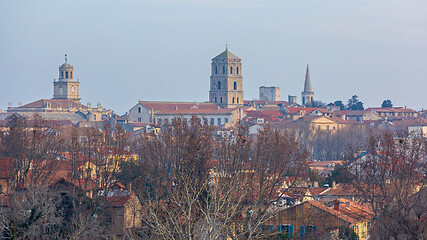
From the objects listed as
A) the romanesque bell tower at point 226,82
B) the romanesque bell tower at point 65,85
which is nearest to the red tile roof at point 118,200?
the romanesque bell tower at point 226,82

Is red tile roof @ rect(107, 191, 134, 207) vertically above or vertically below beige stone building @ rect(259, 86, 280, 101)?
below

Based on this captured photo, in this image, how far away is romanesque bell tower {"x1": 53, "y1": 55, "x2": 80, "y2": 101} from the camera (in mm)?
150750

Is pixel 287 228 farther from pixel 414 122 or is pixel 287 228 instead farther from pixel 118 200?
pixel 414 122

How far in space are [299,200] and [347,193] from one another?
5.74 m

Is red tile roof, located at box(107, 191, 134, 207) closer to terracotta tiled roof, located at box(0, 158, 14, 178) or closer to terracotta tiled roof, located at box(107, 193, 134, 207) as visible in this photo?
terracotta tiled roof, located at box(107, 193, 134, 207)

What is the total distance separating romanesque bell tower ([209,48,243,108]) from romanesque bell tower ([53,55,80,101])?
22486mm

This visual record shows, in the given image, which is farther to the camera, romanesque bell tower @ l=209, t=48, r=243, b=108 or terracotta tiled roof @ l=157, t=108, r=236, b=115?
romanesque bell tower @ l=209, t=48, r=243, b=108

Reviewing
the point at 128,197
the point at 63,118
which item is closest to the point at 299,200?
the point at 128,197

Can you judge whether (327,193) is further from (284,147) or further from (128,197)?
(128,197)

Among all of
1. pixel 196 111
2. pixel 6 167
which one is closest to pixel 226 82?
pixel 196 111

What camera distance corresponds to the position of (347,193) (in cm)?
4128

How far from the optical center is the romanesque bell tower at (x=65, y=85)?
150750 mm

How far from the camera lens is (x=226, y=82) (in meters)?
147

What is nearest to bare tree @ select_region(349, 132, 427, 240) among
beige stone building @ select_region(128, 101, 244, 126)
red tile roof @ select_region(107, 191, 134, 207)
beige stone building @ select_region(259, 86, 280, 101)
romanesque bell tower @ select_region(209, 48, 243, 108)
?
red tile roof @ select_region(107, 191, 134, 207)
